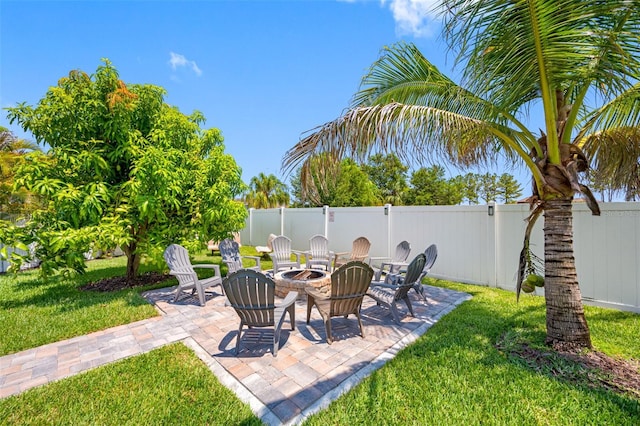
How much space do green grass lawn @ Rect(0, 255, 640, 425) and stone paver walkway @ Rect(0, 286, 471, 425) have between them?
193mm

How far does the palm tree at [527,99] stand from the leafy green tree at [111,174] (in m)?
3.73

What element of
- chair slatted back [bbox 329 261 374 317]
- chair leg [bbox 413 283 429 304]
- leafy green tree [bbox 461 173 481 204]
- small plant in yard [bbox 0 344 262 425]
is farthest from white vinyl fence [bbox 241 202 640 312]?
leafy green tree [bbox 461 173 481 204]

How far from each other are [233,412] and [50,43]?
32.3 feet

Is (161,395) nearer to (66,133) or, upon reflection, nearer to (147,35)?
(66,133)

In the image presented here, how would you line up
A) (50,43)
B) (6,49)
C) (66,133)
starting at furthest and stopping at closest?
(50,43) < (6,49) < (66,133)

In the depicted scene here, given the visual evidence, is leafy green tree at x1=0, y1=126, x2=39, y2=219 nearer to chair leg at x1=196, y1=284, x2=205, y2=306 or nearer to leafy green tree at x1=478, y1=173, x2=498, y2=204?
chair leg at x1=196, y1=284, x2=205, y2=306

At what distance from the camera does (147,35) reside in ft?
24.3

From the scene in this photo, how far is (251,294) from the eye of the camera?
3.67 meters

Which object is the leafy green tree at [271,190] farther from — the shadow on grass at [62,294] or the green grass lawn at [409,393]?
the green grass lawn at [409,393]

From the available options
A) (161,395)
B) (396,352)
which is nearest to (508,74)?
(396,352)

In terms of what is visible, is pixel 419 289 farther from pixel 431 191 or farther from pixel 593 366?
pixel 431 191

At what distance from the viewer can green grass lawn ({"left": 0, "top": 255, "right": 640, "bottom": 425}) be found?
2.53 metres

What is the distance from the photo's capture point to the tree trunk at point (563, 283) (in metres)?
3.57

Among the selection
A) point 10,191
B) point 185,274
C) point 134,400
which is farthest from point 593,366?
point 10,191
